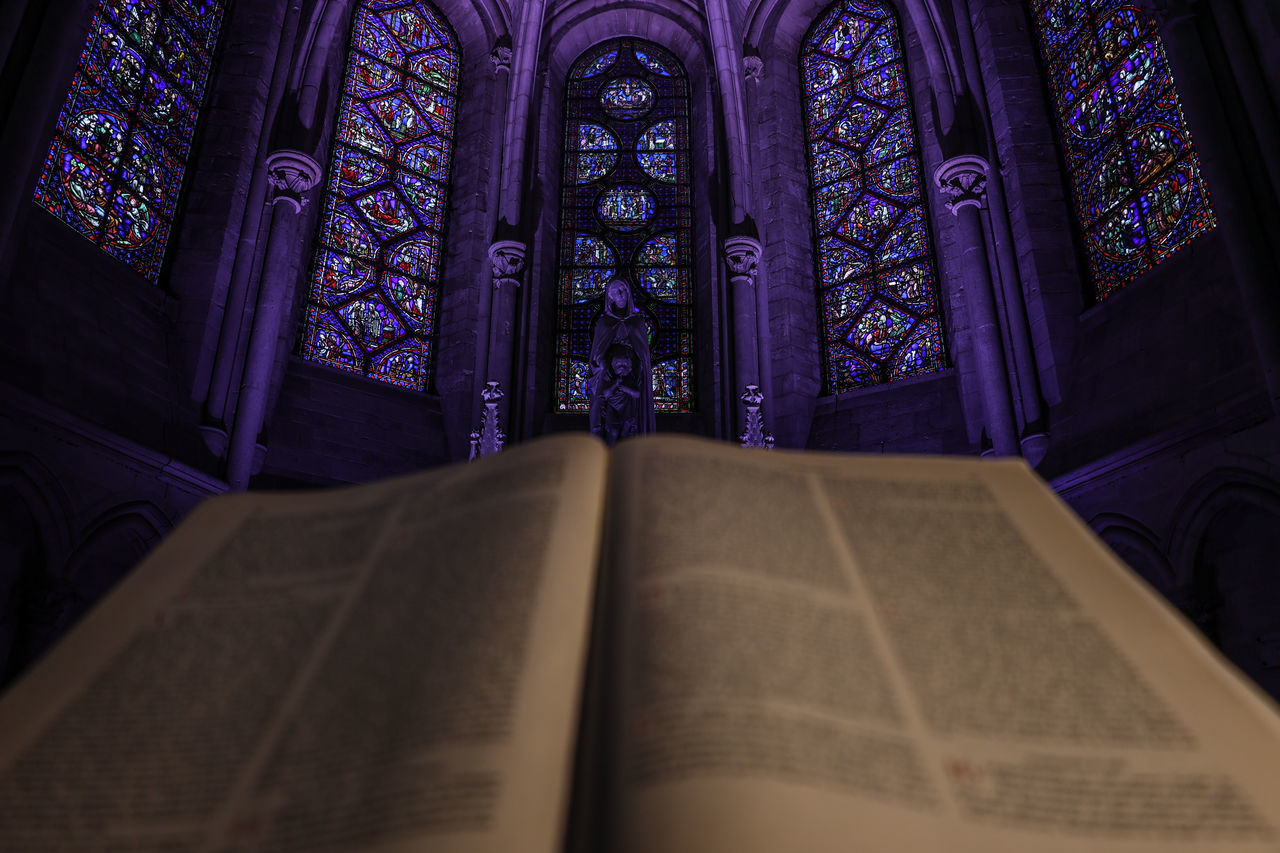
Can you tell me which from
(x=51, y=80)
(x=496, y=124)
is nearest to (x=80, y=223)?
(x=51, y=80)

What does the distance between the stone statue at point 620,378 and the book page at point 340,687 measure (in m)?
4.93

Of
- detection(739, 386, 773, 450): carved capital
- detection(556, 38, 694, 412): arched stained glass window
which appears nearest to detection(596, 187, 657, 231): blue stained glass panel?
detection(556, 38, 694, 412): arched stained glass window

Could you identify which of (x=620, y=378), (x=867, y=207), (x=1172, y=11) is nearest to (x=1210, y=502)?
(x=1172, y=11)

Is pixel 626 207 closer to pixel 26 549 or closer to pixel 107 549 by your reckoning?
pixel 107 549

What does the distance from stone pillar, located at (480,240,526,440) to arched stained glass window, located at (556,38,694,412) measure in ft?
3.72

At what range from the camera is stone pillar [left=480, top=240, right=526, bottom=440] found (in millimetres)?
8062

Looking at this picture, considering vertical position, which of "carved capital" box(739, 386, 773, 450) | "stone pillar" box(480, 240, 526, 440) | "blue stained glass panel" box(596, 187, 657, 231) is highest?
"blue stained glass panel" box(596, 187, 657, 231)

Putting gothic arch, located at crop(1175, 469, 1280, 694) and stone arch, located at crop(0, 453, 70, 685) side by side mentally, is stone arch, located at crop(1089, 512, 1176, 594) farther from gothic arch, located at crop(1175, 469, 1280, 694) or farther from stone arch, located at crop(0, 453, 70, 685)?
stone arch, located at crop(0, 453, 70, 685)

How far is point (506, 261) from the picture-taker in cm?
834

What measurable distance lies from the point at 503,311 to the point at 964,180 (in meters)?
4.39

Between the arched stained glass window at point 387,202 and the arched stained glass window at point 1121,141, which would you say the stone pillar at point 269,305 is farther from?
the arched stained glass window at point 1121,141

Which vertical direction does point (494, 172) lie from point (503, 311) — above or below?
above

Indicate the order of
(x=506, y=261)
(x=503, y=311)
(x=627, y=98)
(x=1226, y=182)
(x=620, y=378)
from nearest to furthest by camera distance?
(x=1226, y=182) → (x=620, y=378) → (x=503, y=311) → (x=506, y=261) → (x=627, y=98)

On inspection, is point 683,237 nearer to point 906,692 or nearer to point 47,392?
point 47,392
